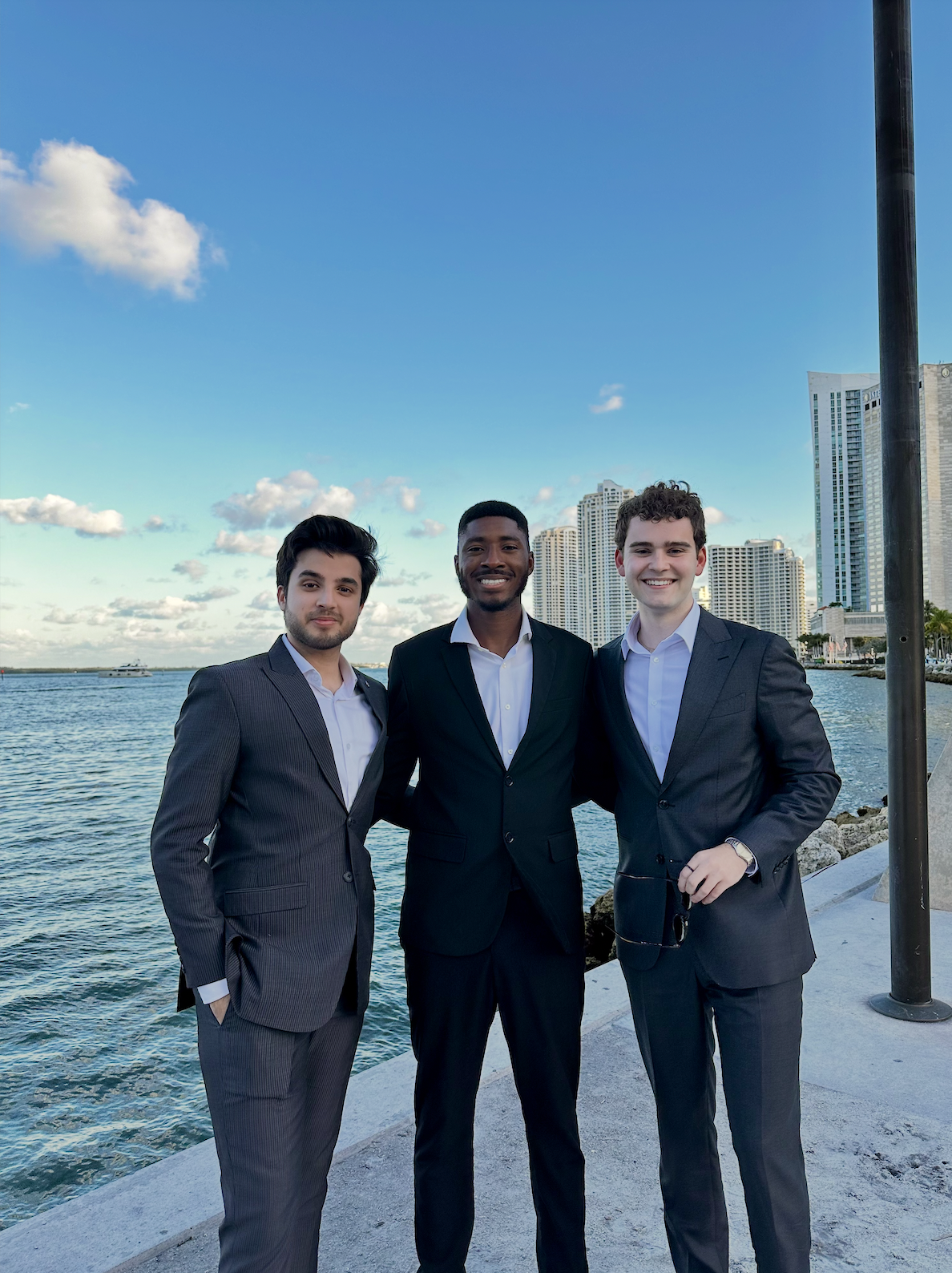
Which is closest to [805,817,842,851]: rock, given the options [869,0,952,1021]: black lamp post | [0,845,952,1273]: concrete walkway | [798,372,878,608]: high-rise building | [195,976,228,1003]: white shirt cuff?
[869,0,952,1021]: black lamp post

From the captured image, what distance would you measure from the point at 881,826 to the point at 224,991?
11630 millimetres

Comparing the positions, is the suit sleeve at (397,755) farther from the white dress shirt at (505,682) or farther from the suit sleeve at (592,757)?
the suit sleeve at (592,757)

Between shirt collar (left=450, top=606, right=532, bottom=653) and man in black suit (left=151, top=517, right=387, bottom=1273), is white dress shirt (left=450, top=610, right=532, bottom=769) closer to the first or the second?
shirt collar (left=450, top=606, right=532, bottom=653)

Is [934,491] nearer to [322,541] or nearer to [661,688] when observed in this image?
[661,688]

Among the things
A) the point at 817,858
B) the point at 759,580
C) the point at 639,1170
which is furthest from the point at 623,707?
the point at 759,580

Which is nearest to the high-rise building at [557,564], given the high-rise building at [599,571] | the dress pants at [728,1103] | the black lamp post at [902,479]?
the high-rise building at [599,571]

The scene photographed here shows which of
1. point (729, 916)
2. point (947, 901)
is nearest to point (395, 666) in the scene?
point (729, 916)

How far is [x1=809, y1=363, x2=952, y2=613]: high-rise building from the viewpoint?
3853 inches

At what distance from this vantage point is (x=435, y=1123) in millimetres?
2486

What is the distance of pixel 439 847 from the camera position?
2.54 m

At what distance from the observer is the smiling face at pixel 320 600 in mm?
2350

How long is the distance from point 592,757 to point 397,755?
622 mm

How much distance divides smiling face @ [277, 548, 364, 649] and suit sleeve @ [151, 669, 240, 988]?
32 cm

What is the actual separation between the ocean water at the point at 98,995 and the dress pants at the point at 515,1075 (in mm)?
4584
